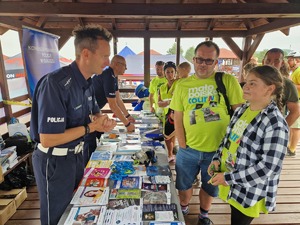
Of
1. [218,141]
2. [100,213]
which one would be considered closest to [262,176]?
[218,141]

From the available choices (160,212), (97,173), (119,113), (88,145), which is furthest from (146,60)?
(160,212)

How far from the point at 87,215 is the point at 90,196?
0.15 metres

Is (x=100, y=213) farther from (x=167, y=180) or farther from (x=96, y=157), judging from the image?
(x=96, y=157)

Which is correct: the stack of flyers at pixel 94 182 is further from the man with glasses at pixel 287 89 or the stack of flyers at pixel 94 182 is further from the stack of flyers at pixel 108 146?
the man with glasses at pixel 287 89

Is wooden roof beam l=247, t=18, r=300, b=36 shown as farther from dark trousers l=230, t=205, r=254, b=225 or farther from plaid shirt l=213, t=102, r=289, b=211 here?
dark trousers l=230, t=205, r=254, b=225

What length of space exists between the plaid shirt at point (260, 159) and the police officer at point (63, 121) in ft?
2.77

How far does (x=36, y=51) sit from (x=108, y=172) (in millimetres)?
2961

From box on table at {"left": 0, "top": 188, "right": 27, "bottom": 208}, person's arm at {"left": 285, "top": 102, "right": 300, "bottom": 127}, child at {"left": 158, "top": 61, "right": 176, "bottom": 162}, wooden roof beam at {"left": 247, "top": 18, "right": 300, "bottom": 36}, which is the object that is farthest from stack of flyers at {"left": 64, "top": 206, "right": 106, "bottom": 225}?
wooden roof beam at {"left": 247, "top": 18, "right": 300, "bottom": 36}

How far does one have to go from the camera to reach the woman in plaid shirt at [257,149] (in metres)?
1.03

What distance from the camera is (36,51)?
3.36m

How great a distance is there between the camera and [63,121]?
3.53 ft

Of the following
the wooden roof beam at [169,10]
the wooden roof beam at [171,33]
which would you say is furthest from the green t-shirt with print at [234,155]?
the wooden roof beam at [171,33]

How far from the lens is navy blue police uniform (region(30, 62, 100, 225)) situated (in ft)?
3.49

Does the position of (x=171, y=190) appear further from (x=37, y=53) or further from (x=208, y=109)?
(x=37, y=53)
